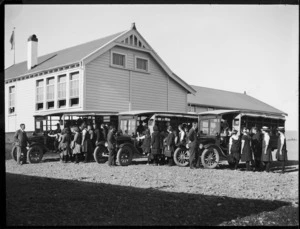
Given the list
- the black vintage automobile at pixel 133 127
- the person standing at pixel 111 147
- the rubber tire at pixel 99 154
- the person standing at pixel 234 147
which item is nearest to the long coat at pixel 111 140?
the person standing at pixel 111 147

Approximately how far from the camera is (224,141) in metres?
12.0

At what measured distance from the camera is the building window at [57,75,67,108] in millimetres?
10959

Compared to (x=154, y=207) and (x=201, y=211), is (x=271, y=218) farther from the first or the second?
(x=154, y=207)

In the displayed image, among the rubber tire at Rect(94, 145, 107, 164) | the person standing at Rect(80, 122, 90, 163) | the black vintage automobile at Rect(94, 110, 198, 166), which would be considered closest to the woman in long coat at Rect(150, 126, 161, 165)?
the black vintage automobile at Rect(94, 110, 198, 166)

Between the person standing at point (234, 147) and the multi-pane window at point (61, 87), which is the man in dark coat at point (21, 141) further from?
the person standing at point (234, 147)

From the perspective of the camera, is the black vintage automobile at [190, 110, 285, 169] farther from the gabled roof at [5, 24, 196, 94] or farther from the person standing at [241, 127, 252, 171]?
the gabled roof at [5, 24, 196, 94]

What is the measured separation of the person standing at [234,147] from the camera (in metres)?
11.6

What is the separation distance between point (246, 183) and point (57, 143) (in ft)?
21.1

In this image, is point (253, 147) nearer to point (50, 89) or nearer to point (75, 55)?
point (75, 55)

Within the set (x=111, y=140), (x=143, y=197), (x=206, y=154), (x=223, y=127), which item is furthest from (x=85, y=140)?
(x=143, y=197)

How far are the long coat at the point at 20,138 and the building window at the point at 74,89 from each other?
2017 mm

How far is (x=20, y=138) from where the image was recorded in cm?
1002

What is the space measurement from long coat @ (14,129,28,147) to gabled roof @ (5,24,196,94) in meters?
1.57

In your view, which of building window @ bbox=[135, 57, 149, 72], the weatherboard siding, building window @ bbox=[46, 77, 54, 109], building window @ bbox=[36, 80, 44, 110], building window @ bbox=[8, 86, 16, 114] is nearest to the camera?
building window @ bbox=[8, 86, 16, 114]
